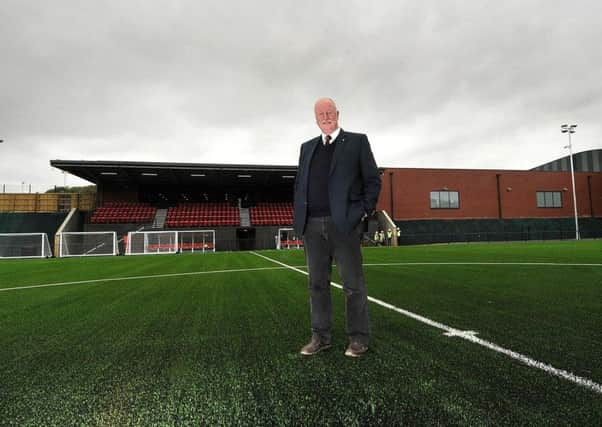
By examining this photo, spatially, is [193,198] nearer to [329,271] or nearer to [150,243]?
[150,243]

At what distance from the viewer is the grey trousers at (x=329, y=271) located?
7.48ft

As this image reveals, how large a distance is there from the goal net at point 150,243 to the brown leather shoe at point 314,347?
2178 cm

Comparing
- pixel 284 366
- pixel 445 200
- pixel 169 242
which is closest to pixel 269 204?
pixel 169 242

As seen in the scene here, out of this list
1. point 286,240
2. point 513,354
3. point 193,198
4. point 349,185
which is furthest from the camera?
point 193,198

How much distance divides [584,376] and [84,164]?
94.6 feet

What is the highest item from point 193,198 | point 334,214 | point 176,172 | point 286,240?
point 176,172

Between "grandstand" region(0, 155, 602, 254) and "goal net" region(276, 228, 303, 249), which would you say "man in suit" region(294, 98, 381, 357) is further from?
"grandstand" region(0, 155, 602, 254)

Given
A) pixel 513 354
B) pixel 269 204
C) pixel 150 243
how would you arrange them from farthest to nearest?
pixel 269 204 < pixel 150 243 < pixel 513 354

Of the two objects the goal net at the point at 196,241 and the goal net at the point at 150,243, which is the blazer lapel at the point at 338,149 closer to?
the goal net at the point at 150,243

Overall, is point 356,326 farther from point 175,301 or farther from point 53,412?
point 175,301

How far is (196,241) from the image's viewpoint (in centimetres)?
2462

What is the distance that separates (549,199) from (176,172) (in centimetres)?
3712

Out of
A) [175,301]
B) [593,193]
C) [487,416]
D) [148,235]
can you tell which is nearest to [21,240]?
[148,235]

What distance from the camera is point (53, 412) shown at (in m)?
1.54
